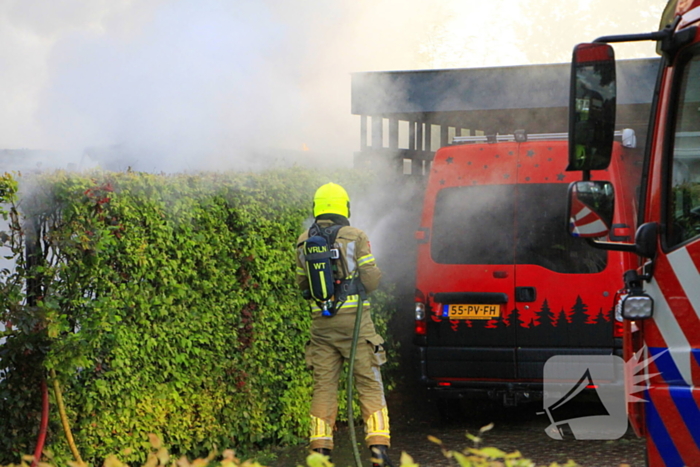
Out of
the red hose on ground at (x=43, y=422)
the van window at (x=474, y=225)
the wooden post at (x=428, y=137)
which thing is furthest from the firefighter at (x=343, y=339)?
the wooden post at (x=428, y=137)

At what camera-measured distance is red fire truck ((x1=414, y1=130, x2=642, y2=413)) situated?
6.38 metres

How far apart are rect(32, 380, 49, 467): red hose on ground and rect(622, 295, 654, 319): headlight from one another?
3.12 metres

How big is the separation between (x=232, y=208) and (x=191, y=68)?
603 cm

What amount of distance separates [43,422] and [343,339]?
190 centimetres

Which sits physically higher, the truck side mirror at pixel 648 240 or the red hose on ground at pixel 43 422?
the truck side mirror at pixel 648 240

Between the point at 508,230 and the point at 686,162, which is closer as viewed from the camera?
the point at 686,162

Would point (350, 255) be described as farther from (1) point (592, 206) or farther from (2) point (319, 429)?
(1) point (592, 206)

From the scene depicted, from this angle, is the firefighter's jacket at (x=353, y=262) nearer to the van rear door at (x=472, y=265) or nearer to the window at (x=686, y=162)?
the van rear door at (x=472, y=265)

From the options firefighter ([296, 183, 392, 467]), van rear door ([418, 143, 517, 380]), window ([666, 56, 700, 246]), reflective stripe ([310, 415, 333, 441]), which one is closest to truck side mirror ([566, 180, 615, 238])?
window ([666, 56, 700, 246])

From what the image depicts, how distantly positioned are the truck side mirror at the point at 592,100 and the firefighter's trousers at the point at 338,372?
2.91 metres

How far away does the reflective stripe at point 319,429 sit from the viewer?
216 inches

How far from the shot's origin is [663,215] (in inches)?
120

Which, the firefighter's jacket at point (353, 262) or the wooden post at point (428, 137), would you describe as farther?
the wooden post at point (428, 137)

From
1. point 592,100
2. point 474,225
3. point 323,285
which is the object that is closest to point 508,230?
point 474,225
